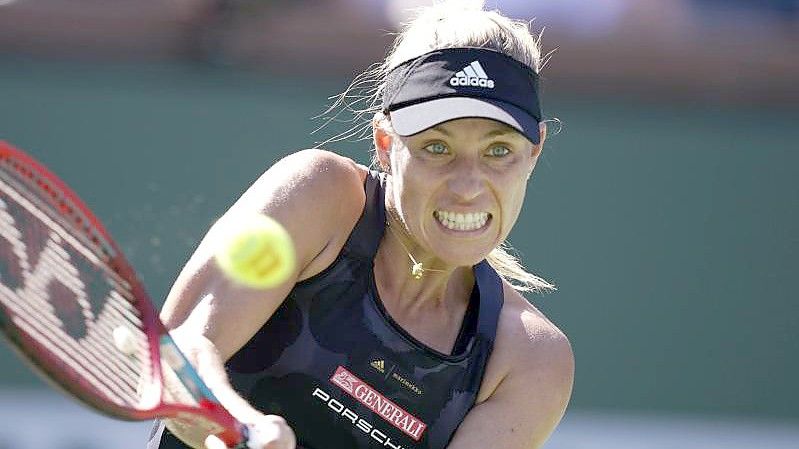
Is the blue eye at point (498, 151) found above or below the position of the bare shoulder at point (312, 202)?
above

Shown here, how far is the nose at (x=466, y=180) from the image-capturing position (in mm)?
2529

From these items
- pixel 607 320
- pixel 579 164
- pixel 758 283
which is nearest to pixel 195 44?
pixel 579 164

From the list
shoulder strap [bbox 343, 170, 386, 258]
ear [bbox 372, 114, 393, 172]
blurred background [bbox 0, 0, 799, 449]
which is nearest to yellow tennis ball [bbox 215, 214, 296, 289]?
shoulder strap [bbox 343, 170, 386, 258]

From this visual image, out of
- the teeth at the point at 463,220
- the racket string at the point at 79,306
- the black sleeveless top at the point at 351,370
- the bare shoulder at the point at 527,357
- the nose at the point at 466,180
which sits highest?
the nose at the point at 466,180

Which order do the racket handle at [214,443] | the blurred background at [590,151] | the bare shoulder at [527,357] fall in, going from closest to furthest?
1. the racket handle at [214,443]
2. the bare shoulder at [527,357]
3. the blurred background at [590,151]

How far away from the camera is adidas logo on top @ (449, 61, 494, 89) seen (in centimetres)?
253

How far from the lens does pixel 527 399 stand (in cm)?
274

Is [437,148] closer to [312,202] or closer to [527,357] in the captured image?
[312,202]

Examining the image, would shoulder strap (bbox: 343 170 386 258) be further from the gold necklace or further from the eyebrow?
the eyebrow

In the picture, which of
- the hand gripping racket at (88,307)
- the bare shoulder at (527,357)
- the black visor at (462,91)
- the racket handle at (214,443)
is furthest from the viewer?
the bare shoulder at (527,357)

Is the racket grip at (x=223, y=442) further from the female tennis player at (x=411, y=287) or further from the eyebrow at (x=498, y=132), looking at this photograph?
the eyebrow at (x=498, y=132)

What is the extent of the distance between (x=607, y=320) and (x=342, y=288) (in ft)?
8.81

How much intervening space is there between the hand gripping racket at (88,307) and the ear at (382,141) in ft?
2.01

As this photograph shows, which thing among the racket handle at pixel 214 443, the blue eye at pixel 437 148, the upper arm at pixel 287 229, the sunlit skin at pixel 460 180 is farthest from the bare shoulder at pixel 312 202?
the racket handle at pixel 214 443
